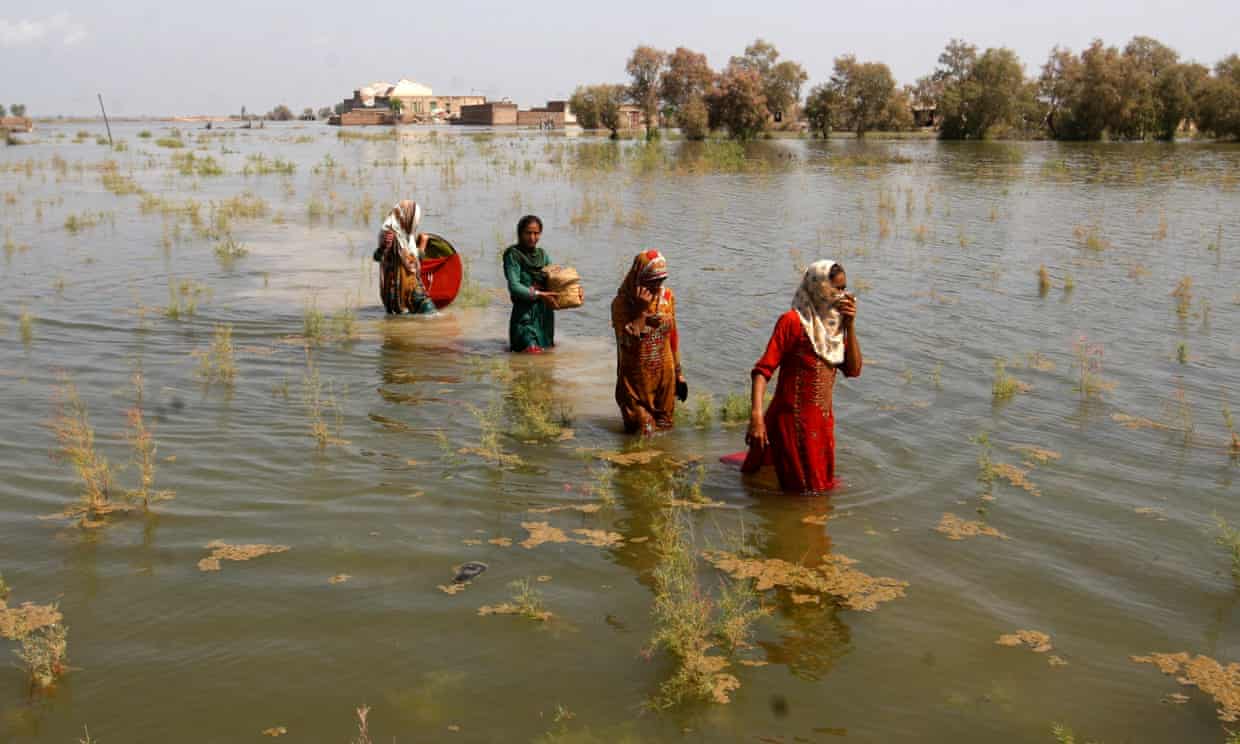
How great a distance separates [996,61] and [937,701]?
63.1 meters

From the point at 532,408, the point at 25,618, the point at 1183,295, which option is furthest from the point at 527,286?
the point at 1183,295

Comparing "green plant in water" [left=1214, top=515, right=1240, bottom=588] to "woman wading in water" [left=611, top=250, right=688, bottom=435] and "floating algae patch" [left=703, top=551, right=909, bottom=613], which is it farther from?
"woman wading in water" [left=611, top=250, right=688, bottom=435]

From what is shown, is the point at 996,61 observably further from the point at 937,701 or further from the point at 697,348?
the point at 937,701

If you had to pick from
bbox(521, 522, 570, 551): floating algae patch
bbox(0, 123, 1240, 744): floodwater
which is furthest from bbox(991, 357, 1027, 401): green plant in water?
bbox(521, 522, 570, 551): floating algae patch

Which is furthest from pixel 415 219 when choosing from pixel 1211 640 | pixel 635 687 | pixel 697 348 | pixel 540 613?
pixel 1211 640

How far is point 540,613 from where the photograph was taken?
434 centimetres

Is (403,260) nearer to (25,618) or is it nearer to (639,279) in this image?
(639,279)

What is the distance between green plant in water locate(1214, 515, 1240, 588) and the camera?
487 cm

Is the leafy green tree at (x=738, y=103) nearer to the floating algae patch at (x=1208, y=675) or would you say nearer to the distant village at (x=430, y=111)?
the distant village at (x=430, y=111)

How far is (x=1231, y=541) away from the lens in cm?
505

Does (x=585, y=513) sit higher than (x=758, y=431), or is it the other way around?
(x=758, y=431)

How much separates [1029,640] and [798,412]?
1.71m

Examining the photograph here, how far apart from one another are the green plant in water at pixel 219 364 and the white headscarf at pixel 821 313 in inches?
186

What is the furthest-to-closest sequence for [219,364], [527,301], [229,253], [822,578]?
[229,253]
[527,301]
[219,364]
[822,578]
